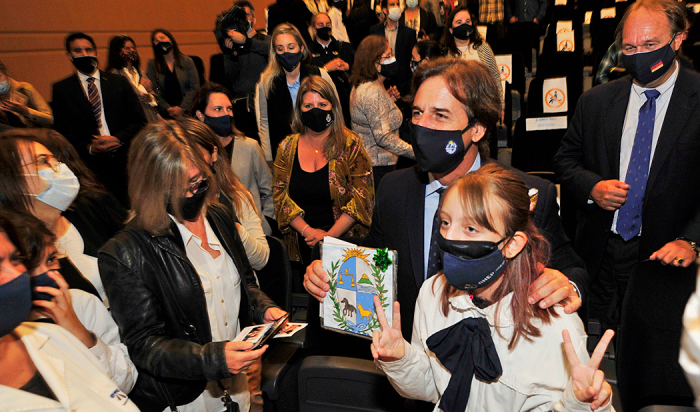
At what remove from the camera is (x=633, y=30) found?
264 cm

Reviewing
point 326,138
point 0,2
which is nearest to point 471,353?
point 326,138

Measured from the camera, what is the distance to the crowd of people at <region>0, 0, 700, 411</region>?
5.16ft

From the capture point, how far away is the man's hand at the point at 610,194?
258 cm

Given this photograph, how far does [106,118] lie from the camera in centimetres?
464

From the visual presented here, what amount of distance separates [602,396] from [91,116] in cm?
461

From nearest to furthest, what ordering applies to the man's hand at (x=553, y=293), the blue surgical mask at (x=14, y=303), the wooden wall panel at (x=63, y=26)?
the blue surgical mask at (x=14, y=303) < the man's hand at (x=553, y=293) < the wooden wall panel at (x=63, y=26)

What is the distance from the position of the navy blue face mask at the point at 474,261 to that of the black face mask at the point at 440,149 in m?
0.43

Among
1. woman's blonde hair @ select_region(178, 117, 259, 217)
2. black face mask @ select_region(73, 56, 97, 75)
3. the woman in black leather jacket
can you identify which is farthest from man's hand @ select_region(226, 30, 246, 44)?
the woman in black leather jacket

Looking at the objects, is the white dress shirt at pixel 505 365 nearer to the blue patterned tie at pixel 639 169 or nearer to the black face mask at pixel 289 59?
the blue patterned tie at pixel 639 169

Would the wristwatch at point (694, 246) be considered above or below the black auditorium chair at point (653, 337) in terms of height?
above

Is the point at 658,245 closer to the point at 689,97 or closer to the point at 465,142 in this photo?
the point at 689,97

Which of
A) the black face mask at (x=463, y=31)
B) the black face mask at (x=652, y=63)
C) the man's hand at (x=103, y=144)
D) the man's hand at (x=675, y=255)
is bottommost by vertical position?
the man's hand at (x=675, y=255)

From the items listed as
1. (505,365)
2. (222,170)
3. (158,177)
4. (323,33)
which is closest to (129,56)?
(323,33)

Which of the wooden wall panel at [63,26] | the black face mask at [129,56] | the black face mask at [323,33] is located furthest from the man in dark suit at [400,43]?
the wooden wall panel at [63,26]
